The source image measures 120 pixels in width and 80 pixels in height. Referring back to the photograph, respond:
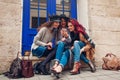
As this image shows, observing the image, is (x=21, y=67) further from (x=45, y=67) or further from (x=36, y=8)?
(x=36, y=8)

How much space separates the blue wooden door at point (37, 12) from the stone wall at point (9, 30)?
488 millimetres

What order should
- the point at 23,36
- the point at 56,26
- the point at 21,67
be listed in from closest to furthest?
1. the point at 21,67
2. the point at 56,26
3. the point at 23,36

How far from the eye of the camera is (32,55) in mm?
5184

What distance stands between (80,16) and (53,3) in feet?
2.91

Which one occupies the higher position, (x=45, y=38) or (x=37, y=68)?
(x=45, y=38)

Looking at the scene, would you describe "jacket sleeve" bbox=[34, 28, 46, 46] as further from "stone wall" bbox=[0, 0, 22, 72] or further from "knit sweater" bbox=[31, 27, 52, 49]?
"stone wall" bbox=[0, 0, 22, 72]

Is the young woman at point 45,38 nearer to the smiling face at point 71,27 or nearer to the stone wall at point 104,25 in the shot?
the smiling face at point 71,27

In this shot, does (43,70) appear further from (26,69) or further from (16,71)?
(16,71)

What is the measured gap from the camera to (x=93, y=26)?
6020 mm

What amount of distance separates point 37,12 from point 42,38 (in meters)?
1.26

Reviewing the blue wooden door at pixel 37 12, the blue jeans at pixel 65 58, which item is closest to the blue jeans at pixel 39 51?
the blue jeans at pixel 65 58

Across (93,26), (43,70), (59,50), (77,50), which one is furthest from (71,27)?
(43,70)

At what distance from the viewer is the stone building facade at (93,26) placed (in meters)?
5.09

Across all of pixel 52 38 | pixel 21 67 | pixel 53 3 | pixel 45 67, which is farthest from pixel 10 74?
pixel 53 3
